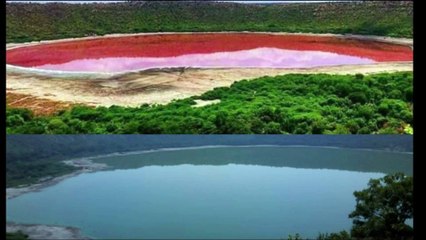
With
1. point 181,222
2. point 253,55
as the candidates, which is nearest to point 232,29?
point 253,55

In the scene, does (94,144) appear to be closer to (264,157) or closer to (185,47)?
(264,157)

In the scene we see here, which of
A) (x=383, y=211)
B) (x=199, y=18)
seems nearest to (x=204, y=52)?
(x=199, y=18)

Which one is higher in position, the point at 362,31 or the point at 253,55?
the point at 362,31

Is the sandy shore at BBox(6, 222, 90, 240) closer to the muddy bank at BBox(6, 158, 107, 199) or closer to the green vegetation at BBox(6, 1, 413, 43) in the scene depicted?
the muddy bank at BBox(6, 158, 107, 199)

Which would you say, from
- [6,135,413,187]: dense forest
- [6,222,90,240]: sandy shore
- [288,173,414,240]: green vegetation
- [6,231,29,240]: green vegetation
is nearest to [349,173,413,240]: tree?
[288,173,414,240]: green vegetation

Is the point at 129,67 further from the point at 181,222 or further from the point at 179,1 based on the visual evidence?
the point at 181,222

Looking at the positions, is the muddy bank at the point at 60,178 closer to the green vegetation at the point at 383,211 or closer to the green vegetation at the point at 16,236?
the green vegetation at the point at 16,236

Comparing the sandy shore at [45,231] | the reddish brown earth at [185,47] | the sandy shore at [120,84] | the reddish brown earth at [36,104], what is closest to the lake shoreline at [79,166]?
the sandy shore at [45,231]
